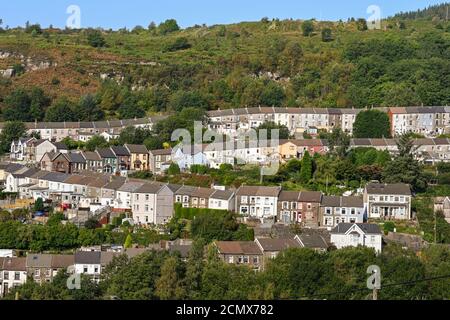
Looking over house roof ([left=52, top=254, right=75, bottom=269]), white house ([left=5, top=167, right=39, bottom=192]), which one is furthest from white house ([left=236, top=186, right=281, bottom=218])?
white house ([left=5, top=167, right=39, bottom=192])

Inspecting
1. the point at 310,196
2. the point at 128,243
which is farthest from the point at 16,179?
the point at 310,196

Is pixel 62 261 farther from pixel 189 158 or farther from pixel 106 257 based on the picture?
pixel 189 158

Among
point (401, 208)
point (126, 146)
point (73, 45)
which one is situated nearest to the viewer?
point (401, 208)

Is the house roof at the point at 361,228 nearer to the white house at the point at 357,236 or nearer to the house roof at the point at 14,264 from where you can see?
the white house at the point at 357,236

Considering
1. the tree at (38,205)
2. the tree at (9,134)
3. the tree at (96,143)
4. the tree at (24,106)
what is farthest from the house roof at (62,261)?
the tree at (24,106)
